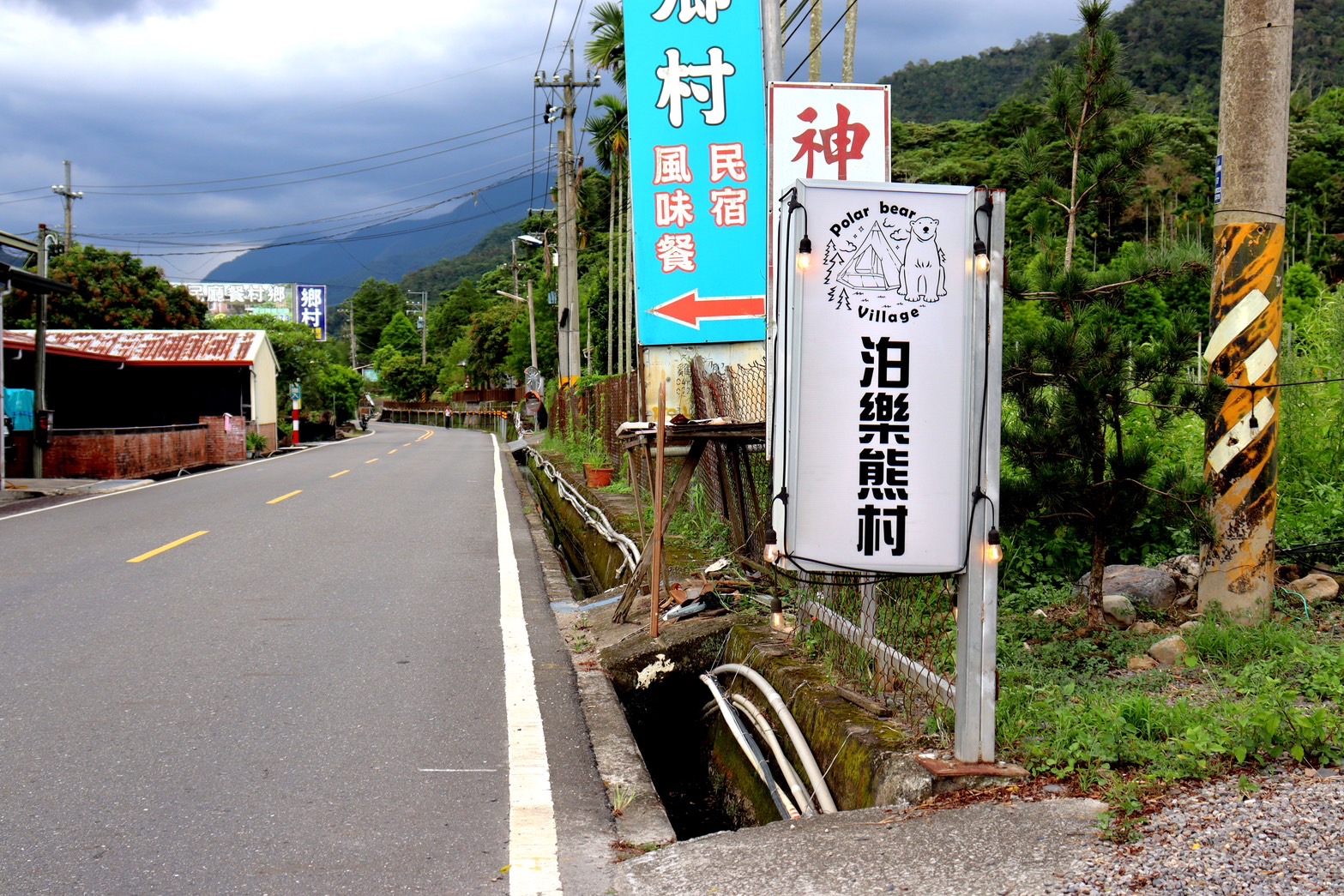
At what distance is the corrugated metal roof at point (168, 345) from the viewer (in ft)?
107

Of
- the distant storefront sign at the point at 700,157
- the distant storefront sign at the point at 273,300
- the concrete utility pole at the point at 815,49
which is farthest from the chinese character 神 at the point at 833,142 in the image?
the distant storefront sign at the point at 273,300

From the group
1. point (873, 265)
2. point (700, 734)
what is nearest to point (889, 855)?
point (873, 265)

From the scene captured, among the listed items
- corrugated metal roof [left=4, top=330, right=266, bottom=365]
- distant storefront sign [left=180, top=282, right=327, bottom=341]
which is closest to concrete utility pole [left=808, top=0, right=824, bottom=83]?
corrugated metal roof [left=4, top=330, right=266, bottom=365]

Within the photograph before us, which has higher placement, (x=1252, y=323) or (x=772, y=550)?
(x=1252, y=323)

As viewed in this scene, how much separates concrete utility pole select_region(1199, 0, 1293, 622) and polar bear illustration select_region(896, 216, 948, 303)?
2.30 metres

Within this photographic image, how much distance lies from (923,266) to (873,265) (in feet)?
0.58

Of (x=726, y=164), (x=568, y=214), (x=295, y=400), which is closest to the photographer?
(x=726, y=164)

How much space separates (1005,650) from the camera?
5.14 m

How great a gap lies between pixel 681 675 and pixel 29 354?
2195 centimetres

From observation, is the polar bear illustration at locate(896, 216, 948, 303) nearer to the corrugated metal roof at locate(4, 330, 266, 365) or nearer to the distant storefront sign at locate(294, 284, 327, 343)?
the corrugated metal roof at locate(4, 330, 266, 365)

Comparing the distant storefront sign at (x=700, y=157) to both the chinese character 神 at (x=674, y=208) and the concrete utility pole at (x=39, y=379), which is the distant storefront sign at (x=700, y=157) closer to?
the chinese character 神 at (x=674, y=208)

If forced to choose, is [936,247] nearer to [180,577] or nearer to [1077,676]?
[1077,676]

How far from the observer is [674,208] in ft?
36.0

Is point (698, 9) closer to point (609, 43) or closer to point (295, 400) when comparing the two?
point (609, 43)
